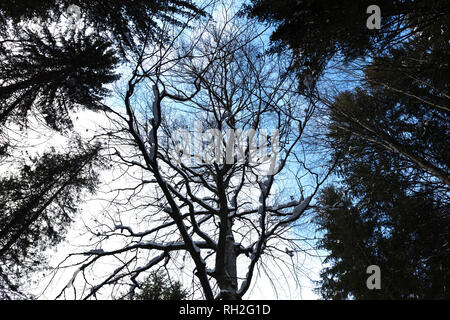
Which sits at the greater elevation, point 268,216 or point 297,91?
point 297,91

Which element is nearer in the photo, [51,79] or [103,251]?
[103,251]

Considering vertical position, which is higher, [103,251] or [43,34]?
[43,34]

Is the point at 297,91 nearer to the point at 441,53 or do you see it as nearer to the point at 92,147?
the point at 441,53

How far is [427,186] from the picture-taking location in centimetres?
529

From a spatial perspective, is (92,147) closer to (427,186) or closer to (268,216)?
(268,216)

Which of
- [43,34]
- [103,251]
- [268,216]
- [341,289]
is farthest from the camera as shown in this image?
[341,289]

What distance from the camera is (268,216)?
5281mm
